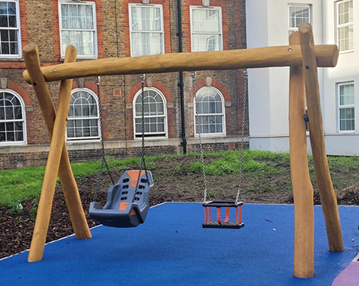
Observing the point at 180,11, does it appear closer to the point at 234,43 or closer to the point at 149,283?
the point at 234,43

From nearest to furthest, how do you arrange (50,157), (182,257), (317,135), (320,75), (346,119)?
(317,135)
(182,257)
(50,157)
(346,119)
(320,75)

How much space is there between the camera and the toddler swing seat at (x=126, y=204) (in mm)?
5410

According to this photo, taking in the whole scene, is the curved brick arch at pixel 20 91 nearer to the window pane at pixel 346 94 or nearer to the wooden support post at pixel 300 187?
the window pane at pixel 346 94

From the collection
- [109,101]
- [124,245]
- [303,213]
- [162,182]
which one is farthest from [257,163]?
[303,213]

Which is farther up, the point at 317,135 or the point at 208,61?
the point at 208,61

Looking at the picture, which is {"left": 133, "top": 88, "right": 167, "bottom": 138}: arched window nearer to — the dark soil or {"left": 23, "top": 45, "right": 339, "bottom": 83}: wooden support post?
the dark soil

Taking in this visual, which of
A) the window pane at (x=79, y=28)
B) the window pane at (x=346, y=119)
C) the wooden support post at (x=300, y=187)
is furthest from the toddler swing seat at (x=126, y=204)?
the window pane at (x=346, y=119)

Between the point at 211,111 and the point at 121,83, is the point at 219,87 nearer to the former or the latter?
the point at 211,111

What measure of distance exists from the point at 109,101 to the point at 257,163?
6.49 metres

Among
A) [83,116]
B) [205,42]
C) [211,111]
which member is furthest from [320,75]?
[83,116]

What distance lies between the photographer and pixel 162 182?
12352 millimetres

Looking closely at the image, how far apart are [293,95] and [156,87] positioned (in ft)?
41.7

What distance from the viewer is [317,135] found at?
16.8 feet

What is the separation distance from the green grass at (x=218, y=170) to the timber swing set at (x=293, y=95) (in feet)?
14.1
